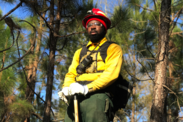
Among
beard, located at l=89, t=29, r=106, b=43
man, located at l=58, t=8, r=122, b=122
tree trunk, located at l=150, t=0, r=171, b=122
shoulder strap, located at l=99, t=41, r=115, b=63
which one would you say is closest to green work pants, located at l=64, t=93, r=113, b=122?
man, located at l=58, t=8, r=122, b=122

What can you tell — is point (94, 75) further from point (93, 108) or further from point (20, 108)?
point (20, 108)

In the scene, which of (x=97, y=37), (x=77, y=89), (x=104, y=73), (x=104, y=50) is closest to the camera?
(x=77, y=89)

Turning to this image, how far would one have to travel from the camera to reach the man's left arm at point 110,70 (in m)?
1.85

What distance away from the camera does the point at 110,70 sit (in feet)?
6.22

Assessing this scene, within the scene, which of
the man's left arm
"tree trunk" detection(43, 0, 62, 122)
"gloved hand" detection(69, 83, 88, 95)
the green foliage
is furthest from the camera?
the green foliage

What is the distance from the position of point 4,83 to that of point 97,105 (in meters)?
4.13

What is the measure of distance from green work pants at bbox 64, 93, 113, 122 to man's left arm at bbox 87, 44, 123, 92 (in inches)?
3.4

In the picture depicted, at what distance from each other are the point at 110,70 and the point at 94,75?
0.16 m

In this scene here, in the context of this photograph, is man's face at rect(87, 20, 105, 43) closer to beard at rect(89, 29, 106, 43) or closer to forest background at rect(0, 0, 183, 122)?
beard at rect(89, 29, 106, 43)

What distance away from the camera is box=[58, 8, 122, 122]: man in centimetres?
181

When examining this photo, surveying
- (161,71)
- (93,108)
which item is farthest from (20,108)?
(93,108)

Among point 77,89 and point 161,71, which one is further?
point 161,71

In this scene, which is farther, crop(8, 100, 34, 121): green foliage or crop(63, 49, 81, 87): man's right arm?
crop(8, 100, 34, 121): green foliage

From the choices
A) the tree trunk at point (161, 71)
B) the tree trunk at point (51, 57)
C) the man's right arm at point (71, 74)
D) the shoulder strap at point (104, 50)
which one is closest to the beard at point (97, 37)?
the shoulder strap at point (104, 50)
